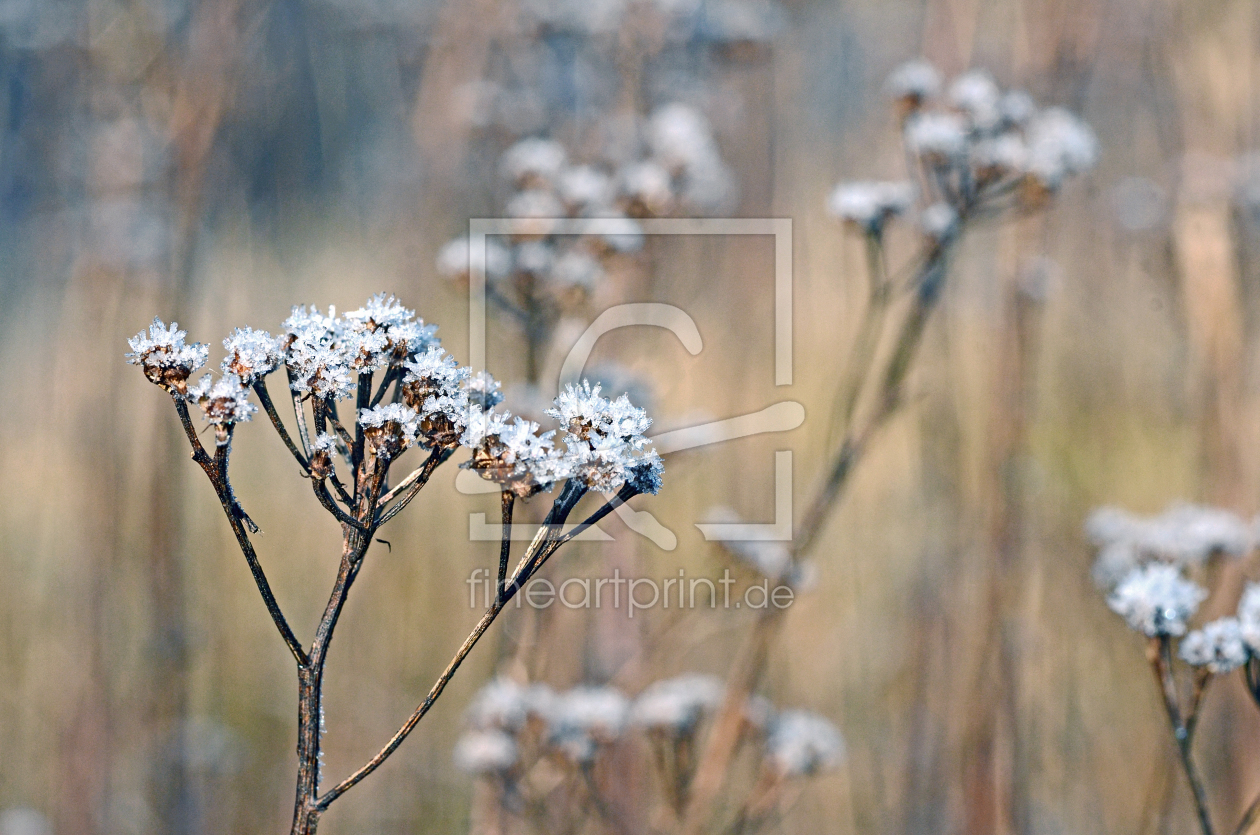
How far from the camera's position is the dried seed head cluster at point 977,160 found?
2.81 meters

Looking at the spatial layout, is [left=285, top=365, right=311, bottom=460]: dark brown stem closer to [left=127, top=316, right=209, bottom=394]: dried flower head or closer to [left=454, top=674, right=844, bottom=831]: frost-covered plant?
[left=127, top=316, right=209, bottom=394]: dried flower head

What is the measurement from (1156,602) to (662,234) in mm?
2150

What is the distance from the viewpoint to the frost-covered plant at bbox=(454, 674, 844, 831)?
2447 millimetres

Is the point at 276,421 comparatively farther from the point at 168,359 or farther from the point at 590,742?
the point at 590,742

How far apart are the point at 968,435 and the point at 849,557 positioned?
102cm

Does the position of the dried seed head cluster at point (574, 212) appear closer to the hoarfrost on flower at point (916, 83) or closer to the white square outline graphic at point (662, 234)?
the white square outline graphic at point (662, 234)

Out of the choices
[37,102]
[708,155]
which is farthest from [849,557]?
[37,102]

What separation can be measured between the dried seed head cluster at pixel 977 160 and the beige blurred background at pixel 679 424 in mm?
304

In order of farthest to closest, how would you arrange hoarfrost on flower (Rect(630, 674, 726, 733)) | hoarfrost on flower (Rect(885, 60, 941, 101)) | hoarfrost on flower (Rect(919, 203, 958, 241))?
hoarfrost on flower (Rect(885, 60, 941, 101)), hoarfrost on flower (Rect(919, 203, 958, 241)), hoarfrost on flower (Rect(630, 674, 726, 733))

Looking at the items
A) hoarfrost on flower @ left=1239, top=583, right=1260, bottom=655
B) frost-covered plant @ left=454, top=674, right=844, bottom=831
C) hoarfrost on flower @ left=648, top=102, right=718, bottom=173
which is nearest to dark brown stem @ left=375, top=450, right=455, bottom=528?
frost-covered plant @ left=454, top=674, right=844, bottom=831

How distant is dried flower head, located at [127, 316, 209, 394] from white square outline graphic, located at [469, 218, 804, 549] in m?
1.62

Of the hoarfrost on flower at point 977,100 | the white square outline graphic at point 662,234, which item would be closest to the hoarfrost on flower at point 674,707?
the white square outline graphic at point 662,234

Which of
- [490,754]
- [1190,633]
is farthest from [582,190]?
[1190,633]

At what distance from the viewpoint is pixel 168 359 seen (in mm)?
1290
